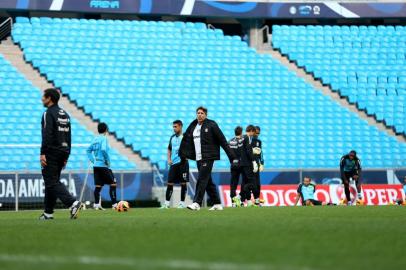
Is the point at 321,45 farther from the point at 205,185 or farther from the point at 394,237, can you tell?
the point at 394,237

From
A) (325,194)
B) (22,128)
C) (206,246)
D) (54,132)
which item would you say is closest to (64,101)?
(22,128)

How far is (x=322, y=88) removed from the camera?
127 ft

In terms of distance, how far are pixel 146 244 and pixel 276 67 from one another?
29718mm

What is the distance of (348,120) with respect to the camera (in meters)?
36.9

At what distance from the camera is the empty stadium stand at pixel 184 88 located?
33.8 m

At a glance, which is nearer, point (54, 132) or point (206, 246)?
point (206, 246)

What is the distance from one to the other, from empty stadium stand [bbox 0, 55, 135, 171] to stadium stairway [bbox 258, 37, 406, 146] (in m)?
10.7

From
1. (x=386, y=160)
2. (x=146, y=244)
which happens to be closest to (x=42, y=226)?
(x=146, y=244)

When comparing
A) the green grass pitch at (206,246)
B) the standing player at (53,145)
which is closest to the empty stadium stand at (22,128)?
the standing player at (53,145)

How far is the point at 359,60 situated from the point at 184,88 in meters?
8.58

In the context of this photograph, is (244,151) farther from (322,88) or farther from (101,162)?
(322,88)

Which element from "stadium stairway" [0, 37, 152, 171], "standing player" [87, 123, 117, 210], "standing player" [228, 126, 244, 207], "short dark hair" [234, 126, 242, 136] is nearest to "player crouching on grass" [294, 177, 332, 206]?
"standing player" [228, 126, 244, 207]

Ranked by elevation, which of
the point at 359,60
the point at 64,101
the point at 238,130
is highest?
the point at 359,60

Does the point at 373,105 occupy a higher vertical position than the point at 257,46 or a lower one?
lower
